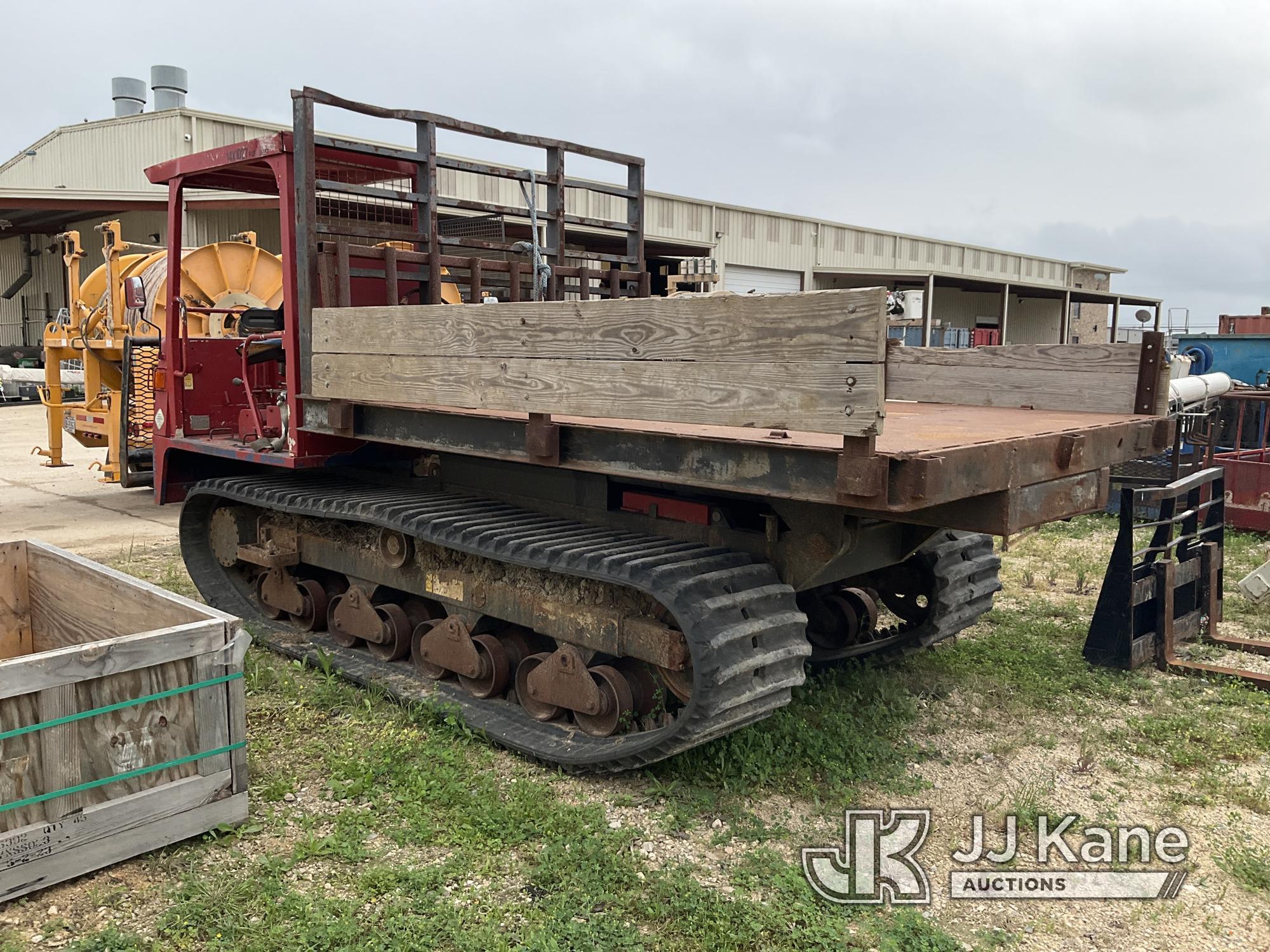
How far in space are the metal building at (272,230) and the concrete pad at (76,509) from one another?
529 cm

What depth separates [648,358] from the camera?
3.46m

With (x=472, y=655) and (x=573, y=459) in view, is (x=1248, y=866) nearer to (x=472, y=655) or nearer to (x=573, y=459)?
(x=573, y=459)

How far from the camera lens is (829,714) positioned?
15.2 feet

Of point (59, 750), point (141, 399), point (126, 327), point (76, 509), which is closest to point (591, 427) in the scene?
point (59, 750)

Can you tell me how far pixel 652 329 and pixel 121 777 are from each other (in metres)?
2.34

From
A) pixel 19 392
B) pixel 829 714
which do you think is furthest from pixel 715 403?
pixel 19 392

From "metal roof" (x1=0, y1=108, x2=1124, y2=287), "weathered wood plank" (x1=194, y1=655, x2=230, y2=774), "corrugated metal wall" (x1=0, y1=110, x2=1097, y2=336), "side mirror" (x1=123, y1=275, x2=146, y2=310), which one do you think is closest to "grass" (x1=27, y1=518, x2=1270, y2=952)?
"weathered wood plank" (x1=194, y1=655, x2=230, y2=774)

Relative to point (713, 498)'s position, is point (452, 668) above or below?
below

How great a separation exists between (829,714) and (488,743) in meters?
1.52

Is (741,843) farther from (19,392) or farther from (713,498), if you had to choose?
(19,392)

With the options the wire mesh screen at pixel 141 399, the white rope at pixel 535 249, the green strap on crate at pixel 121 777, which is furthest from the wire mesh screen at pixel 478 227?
the wire mesh screen at pixel 141 399

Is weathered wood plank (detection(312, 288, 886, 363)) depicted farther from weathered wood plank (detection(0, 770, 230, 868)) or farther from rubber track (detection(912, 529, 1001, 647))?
rubber track (detection(912, 529, 1001, 647))

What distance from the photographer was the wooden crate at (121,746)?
10.8 ft

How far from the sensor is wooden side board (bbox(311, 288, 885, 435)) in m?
2.95
